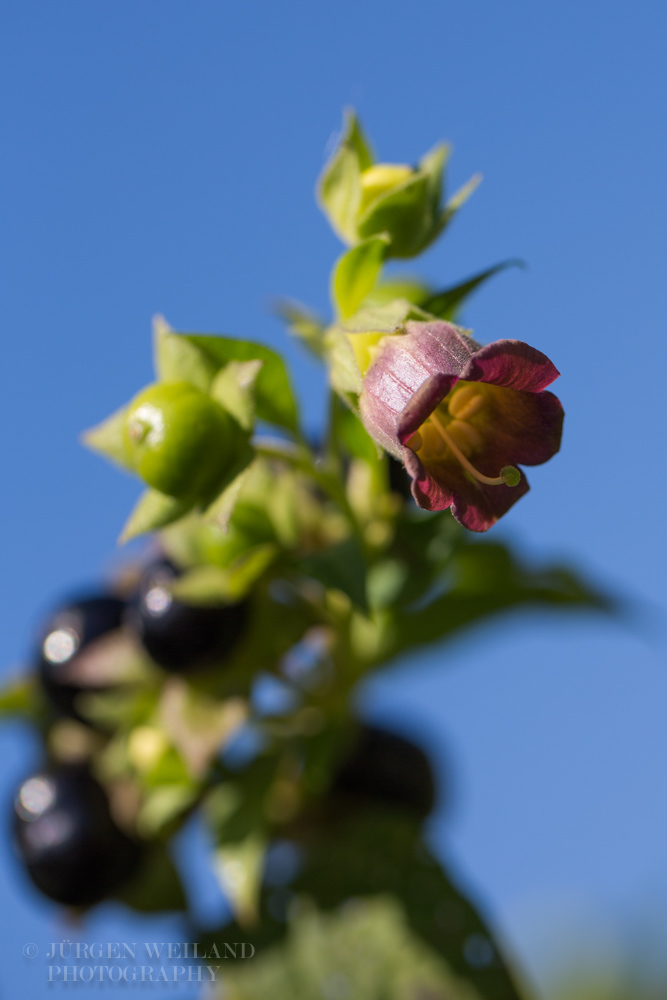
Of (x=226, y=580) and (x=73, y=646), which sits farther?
(x=73, y=646)

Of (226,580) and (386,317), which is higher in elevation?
(386,317)

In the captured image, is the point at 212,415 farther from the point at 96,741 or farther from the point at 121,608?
the point at 96,741

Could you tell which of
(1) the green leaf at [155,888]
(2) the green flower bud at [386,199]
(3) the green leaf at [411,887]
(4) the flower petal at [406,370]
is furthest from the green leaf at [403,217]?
(1) the green leaf at [155,888]

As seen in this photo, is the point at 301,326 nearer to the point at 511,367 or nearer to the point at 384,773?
the point at 511,367

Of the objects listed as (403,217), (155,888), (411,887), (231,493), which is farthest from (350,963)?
(403,217)

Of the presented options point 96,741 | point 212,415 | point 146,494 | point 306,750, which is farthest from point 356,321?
point 96,741

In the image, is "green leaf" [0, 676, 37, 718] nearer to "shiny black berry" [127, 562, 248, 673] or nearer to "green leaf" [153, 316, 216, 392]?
"shiny black berry" [127, 562, 248, 673]
